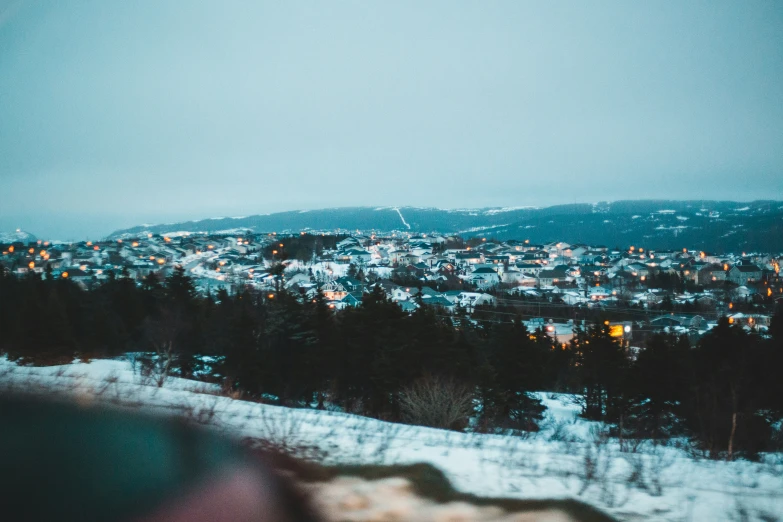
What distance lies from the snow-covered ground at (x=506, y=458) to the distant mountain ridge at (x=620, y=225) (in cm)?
10896

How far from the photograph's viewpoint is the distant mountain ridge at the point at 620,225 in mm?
102312

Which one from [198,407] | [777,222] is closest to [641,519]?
[198,407]

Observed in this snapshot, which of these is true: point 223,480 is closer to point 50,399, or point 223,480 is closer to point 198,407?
point 198,407

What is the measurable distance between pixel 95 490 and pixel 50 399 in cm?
183

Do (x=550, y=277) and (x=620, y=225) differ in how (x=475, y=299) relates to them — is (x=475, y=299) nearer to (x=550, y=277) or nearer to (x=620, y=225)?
(x=550, y=277)

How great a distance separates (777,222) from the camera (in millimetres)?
98938

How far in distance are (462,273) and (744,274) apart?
36.2 meters

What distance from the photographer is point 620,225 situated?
141m

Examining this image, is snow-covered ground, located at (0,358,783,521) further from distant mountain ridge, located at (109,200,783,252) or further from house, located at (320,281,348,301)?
distant mountain ridge, located at (109,200,783,252)

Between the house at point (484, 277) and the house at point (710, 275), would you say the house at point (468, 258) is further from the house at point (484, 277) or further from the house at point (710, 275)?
the house at point (710, 275)

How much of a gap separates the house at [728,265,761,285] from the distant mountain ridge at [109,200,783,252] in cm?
3580

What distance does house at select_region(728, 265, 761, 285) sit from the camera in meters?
59.5

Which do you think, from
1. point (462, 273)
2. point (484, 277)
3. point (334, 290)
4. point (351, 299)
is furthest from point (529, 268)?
point (351, 299)

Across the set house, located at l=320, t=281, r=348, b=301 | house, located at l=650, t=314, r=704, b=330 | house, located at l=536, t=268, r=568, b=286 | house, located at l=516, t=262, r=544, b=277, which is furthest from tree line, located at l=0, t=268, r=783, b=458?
house, located at l=516, t=262, r=544, b=277
